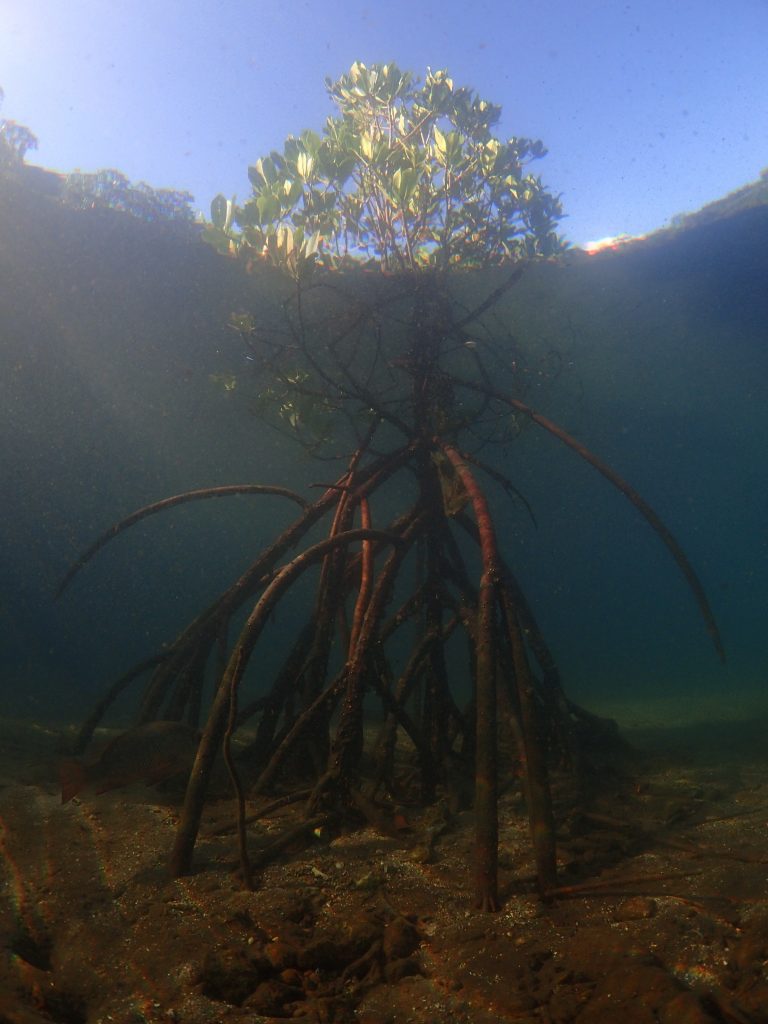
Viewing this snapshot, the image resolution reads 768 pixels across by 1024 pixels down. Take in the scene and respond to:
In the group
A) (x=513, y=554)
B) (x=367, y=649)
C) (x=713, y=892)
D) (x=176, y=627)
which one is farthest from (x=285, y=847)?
(x=513, y=554)

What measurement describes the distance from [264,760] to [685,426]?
1992 cm

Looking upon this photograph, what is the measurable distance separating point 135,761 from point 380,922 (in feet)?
6.53

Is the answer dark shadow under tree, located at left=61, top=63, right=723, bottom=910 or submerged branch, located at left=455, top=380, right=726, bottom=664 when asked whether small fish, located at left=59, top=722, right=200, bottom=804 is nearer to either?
dark shadow under tree, located at left=61, top=63, right=723, bottom=910

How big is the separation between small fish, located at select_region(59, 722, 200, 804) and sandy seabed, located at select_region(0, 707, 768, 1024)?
0.22 metres

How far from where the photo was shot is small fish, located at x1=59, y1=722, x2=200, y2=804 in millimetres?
3494

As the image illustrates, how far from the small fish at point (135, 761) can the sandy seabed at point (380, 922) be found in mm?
220

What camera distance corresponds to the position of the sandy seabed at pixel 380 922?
1.86m

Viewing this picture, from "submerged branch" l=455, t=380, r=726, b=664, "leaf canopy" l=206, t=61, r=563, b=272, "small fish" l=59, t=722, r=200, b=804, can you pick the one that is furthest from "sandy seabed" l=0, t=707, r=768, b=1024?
"leaf canopy" l=206, t=61, r=563, b=272

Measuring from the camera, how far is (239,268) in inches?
436

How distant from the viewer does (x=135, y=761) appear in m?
3.62

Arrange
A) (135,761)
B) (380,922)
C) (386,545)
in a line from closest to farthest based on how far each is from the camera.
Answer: (380,922), (135,761), (386,545)

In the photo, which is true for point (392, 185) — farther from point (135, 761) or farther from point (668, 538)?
point (135, 761)

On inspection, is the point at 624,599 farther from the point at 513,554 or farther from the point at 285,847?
the point at 285,847

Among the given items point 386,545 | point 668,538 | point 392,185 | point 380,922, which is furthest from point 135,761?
point 392,185
